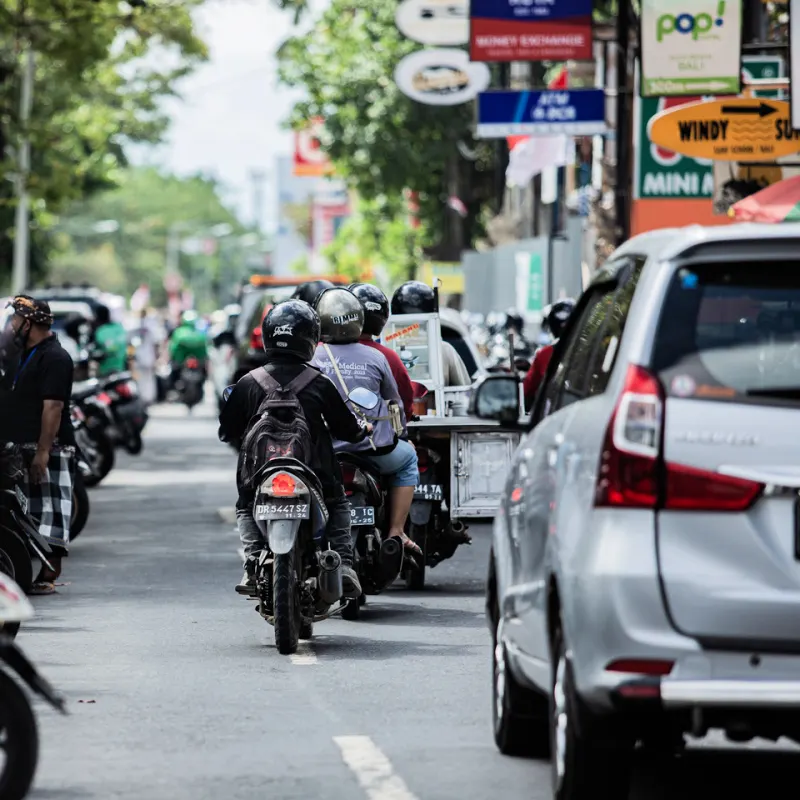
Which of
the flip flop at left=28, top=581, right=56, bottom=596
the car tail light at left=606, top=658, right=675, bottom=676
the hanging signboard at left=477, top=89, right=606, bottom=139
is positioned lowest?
the flip flop at left=28, top=581, right=56, bottom=596

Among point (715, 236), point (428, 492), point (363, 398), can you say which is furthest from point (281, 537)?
point (715, 236)

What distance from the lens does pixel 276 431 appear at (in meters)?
10.8

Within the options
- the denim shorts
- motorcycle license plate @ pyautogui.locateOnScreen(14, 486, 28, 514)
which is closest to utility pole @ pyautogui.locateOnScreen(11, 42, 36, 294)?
motorcycle license plate @ pyautogui.locateOnScreen(14, 486, 28, 514)

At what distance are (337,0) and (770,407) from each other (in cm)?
4357

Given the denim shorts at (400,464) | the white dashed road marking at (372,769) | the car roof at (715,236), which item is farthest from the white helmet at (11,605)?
the denim shorts at (400,464)

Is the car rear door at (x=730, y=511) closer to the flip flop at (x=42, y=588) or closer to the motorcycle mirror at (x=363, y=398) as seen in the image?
the motorcycle mirror at (x=363, y=398)

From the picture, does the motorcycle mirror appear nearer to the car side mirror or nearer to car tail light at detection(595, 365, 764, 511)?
the car side mirror

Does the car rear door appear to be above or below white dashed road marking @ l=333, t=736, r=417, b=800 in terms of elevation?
above

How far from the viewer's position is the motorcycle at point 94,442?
2144 cm

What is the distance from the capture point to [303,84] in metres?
49.3

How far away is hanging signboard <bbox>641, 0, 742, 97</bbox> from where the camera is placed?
19453mm

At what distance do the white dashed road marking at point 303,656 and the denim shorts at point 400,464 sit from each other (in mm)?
1406

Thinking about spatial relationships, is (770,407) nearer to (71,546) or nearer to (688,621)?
(688,621)

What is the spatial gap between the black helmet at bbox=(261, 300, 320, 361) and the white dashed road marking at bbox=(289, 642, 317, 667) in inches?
53.4
